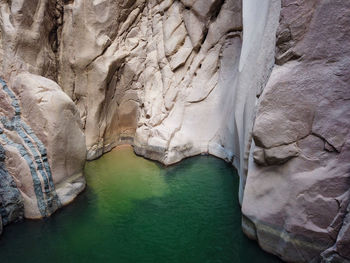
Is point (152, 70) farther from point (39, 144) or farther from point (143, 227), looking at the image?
point (143, 227)

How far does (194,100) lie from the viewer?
1053cm

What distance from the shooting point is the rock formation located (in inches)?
157

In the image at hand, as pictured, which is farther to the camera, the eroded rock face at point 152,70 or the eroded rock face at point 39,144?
the eroded rock face at point 152,70

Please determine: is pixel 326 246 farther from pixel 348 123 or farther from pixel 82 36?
pixel 82 36

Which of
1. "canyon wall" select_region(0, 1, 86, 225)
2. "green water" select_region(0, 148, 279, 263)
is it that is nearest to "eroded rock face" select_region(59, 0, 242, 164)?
"green water" select_region(0, 148, 279, 263)

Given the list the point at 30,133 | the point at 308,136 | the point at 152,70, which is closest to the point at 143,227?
the point at 30,133

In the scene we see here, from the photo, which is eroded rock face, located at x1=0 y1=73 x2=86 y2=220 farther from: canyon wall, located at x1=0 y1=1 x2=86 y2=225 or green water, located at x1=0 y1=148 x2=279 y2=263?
green water, located at x1=0 y1=148 x2=279 y2=263

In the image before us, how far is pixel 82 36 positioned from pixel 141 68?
2.70 meters

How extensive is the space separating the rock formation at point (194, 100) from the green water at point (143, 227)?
0.46 meters

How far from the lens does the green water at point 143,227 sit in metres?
4.90

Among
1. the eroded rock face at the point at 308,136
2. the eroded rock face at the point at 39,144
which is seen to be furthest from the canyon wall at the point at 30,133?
the eroded rock face at the point at 308,136

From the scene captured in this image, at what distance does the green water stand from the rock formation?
464 millimetres

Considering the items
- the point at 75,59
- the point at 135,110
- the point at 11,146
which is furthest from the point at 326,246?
the point at 75,59

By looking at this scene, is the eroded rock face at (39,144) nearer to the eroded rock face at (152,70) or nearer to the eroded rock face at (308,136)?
the eroded rock face at (152,70)
